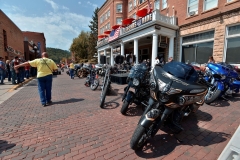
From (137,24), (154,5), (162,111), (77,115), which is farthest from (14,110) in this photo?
(154,5)

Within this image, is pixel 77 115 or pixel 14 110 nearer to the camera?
pixel 77 115

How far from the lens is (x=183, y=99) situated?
1985mm

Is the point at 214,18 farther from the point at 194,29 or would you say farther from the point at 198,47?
the point at 198,47

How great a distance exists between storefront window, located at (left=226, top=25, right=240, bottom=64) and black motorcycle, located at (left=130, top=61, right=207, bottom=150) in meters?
9.50

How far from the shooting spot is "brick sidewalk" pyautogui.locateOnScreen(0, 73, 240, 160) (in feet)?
7.12

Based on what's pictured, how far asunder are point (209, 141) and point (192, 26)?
11.5 metres

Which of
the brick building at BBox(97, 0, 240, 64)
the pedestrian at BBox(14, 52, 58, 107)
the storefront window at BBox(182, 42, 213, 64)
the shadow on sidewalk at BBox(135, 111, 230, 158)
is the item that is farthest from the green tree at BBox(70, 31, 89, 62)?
the shadow on sidewalk at BBox(135, 111, 230, 158)

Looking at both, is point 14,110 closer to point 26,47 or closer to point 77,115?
point 77,115

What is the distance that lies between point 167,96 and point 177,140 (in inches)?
43.9

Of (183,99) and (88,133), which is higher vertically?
(183,99)

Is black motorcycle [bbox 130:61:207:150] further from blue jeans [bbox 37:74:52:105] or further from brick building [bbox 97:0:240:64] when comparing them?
brick building [bbox 97:0:240:64]

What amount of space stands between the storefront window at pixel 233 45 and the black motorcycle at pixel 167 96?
31.2ft

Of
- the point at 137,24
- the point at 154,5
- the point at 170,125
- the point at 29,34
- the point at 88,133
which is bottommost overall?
the point at 88,133

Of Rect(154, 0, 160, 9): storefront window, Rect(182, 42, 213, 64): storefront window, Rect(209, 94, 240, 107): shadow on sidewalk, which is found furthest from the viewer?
Rect(154, 0, 160, 9): storefront window
